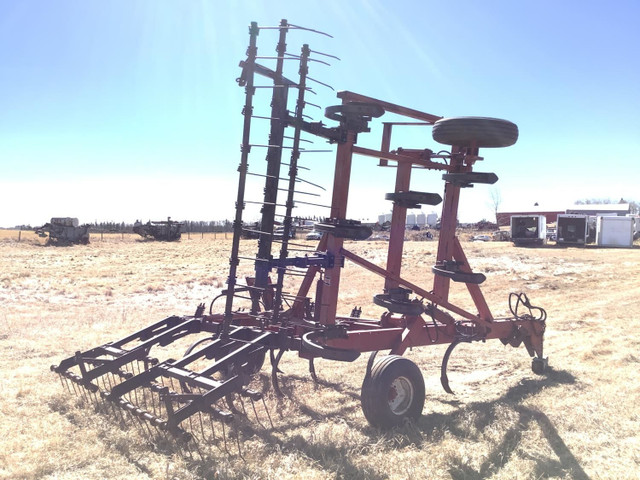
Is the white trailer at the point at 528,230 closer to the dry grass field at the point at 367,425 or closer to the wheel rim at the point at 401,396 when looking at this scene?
the dry grass field at the point at 367,425

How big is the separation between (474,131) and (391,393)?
3.25 m

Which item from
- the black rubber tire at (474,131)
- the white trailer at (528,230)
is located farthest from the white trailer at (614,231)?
the black rubber tire at (474,131)

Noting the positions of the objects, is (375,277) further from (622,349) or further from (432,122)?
(432,122)

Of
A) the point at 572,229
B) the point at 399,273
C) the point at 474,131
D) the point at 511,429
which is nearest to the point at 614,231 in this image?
the point at 572,229

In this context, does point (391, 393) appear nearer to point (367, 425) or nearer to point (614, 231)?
point (367, 425)

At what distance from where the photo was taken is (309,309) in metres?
6.80

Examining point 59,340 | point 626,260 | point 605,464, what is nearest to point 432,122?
point 605,464

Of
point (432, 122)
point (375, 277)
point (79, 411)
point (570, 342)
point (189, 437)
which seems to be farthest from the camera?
point (375, 277)

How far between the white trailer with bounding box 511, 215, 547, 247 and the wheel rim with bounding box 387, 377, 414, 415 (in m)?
29.9

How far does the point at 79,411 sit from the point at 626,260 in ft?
75.3

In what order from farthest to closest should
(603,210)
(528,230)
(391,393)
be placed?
(603,210) → (528,230) → (391,393)

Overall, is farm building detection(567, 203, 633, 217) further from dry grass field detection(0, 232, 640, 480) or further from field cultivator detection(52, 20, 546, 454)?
field cultivator detection(52, 20, 546, 454)

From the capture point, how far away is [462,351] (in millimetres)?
9023

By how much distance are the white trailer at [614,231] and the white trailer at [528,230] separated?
3.22 meters
